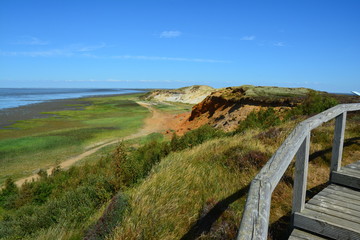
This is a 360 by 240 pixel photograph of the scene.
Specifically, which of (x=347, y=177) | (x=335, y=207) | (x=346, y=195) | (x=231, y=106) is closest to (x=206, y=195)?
(x=335, y=207)

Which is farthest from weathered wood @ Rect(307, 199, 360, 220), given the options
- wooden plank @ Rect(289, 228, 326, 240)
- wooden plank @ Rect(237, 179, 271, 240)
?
wooden plank @ Rect(237, 179, 271, 240)

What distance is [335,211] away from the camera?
305cm

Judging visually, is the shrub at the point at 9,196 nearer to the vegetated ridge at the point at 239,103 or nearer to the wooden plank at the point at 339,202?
the wooden plank at the point at 339,202

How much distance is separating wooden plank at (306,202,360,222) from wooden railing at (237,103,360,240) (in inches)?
11.1

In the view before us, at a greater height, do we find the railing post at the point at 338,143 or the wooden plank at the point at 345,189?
the railing post at the point at 338,143

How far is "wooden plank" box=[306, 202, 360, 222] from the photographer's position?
114 inches

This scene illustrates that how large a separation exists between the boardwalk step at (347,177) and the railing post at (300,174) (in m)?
1.37

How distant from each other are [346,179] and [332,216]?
3.94 ft

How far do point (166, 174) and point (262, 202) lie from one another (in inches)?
144

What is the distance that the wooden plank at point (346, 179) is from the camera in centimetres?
372

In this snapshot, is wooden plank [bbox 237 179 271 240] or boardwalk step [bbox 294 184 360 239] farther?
boardwalk step [bbox 294 184 360 239]

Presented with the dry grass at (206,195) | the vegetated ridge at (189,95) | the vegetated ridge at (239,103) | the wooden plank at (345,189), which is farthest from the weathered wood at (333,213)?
the vegetated ridge at (189,95)

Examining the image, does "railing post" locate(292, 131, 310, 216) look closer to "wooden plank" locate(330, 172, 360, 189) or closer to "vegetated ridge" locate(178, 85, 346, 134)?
"wooden plank" locate(330, 172, 360, 189)

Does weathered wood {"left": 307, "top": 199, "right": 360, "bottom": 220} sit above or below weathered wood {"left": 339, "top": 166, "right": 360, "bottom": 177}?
below
